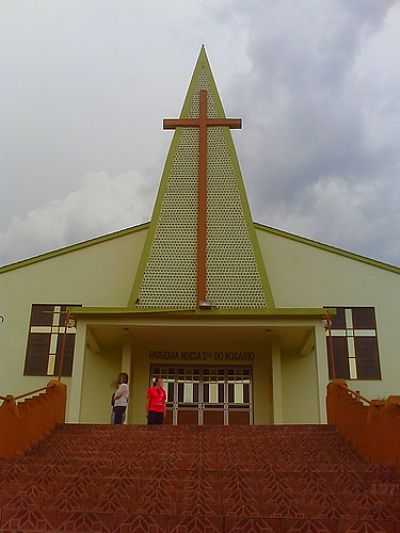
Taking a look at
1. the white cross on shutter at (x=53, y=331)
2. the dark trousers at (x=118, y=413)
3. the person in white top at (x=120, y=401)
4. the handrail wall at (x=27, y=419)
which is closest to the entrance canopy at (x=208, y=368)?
the white cross on shutter at (x=53, y=331)

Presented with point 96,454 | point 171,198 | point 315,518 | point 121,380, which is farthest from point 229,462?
point 171,198

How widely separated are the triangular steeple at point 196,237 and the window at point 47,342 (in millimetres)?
3160

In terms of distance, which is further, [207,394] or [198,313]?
[207,394]

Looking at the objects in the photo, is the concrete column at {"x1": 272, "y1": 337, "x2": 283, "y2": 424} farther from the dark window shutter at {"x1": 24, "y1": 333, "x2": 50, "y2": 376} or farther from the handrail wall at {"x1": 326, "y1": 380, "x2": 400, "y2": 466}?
the dark window shutter at {"x1": 24, "y1": 333, "x2": 50, "y2": 376}

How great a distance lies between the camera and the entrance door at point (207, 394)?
45.1ft

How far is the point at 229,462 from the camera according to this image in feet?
19.7

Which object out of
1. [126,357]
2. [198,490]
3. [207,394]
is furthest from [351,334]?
[198,490]

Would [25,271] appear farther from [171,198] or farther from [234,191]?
[234,191]

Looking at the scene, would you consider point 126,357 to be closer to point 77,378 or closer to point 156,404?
point 77,378

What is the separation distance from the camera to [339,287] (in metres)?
15.2

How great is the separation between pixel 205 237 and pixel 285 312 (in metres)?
2.81

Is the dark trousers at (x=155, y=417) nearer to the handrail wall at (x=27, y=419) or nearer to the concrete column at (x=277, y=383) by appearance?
the handrail wall at (x=27, y=419)

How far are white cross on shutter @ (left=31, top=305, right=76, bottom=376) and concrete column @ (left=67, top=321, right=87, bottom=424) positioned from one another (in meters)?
2.95

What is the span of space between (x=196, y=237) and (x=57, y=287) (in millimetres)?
4287
